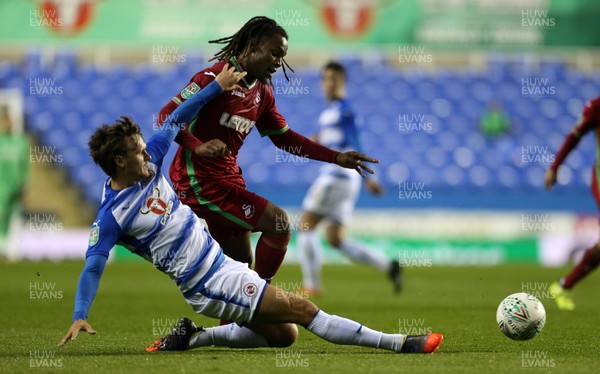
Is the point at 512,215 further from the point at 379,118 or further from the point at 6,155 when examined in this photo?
the point at 6,155

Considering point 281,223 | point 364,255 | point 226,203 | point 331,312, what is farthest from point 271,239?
point 364,255

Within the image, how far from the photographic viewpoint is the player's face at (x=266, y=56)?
6.34m

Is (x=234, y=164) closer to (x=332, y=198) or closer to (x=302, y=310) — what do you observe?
(x=302, y=310)

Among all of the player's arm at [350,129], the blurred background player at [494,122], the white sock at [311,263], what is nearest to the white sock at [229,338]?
the white sock at [311,263]

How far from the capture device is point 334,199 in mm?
11789

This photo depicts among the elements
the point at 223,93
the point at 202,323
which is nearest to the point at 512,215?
the point at 202,323

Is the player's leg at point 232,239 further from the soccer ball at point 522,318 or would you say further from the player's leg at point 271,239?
the soccer ball at point 522,318

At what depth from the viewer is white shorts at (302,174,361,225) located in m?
11.7

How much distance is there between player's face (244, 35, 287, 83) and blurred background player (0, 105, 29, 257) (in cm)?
1082

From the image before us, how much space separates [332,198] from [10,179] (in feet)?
24.5

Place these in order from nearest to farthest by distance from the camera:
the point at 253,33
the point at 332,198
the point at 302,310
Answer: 1. the point at 302,310
2. the point at 253,33
3. the point at 332,198

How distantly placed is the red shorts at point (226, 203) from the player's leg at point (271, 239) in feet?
0.18

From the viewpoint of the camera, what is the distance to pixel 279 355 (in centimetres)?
574

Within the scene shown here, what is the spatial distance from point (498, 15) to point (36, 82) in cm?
1135
